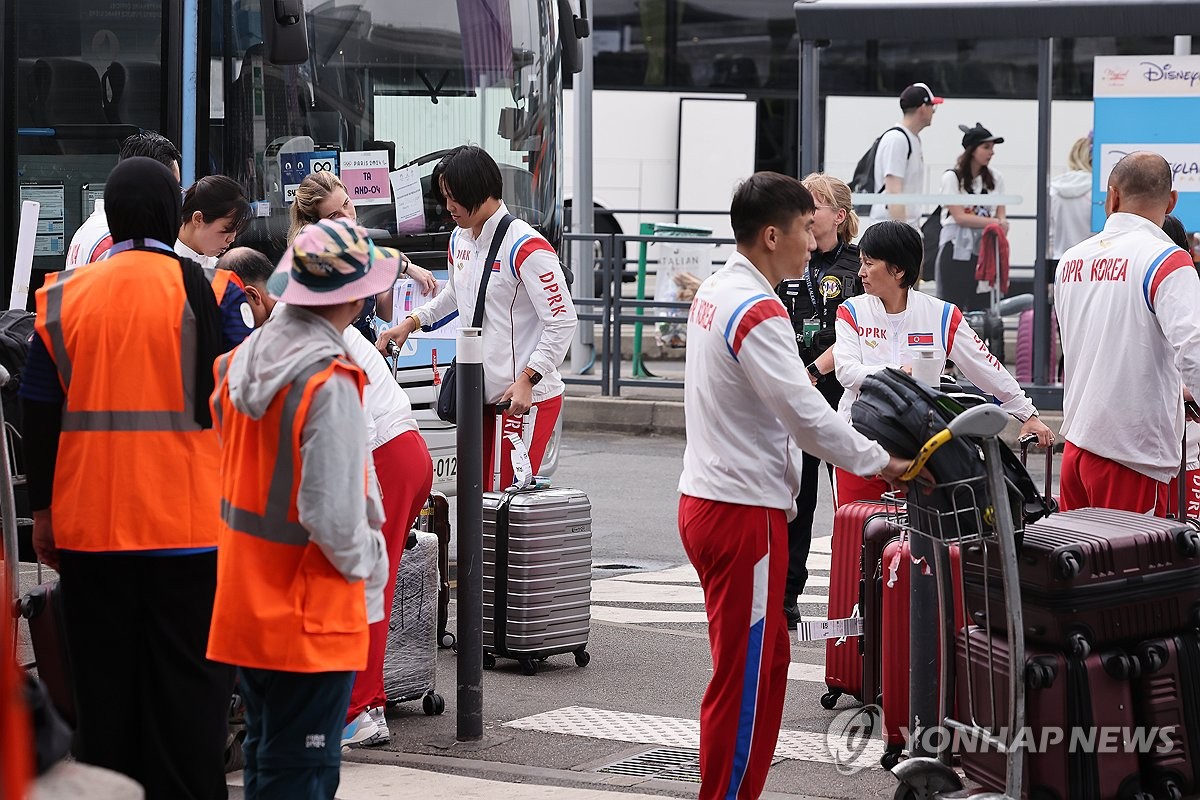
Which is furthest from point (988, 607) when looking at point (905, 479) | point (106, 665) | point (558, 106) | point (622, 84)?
point (622, 84)

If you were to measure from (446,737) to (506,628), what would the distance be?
0.96 m

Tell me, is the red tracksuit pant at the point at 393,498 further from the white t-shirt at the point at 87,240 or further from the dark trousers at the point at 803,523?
the dark trousers at the point at 803,523

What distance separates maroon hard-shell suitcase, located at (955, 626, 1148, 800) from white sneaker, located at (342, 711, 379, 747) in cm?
206

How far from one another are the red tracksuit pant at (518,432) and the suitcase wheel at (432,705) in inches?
50.0

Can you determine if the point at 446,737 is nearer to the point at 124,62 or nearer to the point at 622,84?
the point at 124,62

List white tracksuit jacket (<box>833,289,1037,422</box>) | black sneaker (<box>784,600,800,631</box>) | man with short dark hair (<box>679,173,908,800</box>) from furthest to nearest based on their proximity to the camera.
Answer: black sneaker (<box>784,600,800,631</box>)
white tracksuit jacket (<box>833,289,1037,422</box>)
man with short dark hair (<box>679,173,908,800</box>)

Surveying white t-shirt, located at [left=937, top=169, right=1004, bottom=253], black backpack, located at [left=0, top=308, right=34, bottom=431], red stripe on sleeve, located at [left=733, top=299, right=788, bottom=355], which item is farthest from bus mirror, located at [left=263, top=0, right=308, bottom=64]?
white t-shirt, located at [left=937, top=169, right=1004, bottom=253]

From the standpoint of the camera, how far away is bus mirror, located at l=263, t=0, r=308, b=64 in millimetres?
8234

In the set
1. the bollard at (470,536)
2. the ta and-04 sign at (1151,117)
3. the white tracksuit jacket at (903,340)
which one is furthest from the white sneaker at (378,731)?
the ta and-04 sign at (1151,117)

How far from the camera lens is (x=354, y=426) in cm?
388

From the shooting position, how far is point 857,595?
6113 millimetres

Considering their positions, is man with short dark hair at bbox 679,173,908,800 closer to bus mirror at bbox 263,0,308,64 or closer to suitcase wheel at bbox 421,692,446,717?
suitcase wheel at bbox 421,692,446,717

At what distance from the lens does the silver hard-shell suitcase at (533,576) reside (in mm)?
6793

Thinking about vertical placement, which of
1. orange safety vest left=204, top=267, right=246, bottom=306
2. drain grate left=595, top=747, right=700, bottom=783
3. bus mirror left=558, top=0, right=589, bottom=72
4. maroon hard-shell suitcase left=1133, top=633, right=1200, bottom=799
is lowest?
drain grate left=595, top=747, right=700, bottom=783
